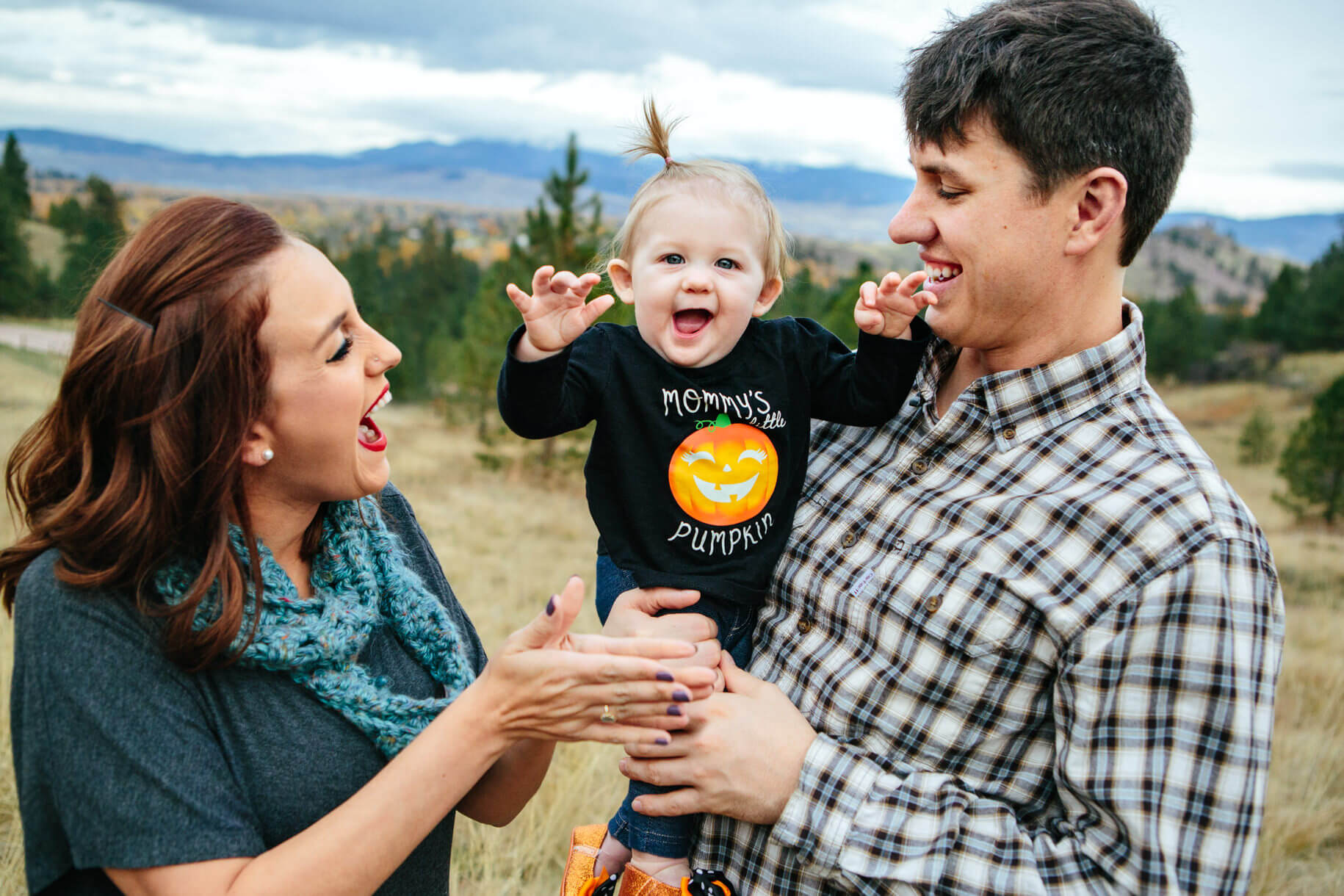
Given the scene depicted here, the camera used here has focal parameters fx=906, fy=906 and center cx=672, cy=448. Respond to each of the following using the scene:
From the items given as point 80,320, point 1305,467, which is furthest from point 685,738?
point 1305,467

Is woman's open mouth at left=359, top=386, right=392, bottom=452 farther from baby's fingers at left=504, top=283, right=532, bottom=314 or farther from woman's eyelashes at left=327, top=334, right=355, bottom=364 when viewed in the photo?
baby's fingers at left=504, top=283, right=532, bottom=314

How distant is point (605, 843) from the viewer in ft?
7.89

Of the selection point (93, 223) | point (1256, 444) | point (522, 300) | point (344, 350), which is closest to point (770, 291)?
point (522, 300)

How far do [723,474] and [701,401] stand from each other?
207 millimetres

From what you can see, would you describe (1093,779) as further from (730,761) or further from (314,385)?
(314,385)

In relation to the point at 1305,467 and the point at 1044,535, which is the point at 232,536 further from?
the point at 1305,467

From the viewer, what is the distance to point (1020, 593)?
1845mm

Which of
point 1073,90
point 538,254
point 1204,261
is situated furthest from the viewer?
point 1204,261

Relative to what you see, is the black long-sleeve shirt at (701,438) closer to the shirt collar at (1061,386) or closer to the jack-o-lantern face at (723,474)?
the jack-o-lantern face at (723,474)

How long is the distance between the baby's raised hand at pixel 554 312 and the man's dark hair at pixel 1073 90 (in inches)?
37.4

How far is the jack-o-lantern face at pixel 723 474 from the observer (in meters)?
2.34

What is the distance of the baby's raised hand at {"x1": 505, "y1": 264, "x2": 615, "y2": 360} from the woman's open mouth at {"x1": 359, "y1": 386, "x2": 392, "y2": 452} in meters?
0.36

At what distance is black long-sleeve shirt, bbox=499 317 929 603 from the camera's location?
2332mm

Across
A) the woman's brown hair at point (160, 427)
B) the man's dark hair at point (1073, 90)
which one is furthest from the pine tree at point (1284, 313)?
the woman's brown hair at point (160, 427)
